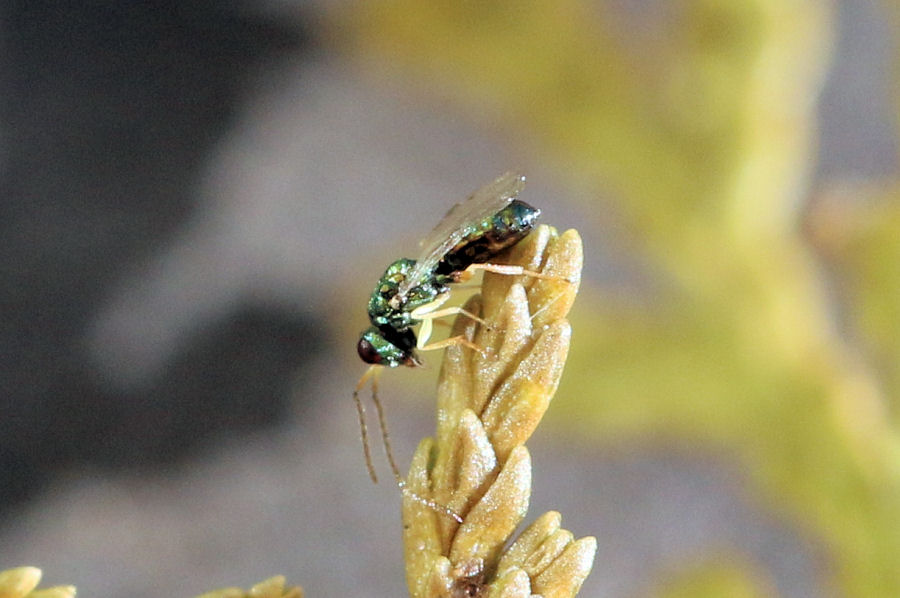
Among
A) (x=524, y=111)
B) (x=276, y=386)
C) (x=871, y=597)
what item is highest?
(x=524, y=111)

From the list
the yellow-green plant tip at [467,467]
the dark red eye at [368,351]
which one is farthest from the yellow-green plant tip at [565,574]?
the dark red eye at [368,351]

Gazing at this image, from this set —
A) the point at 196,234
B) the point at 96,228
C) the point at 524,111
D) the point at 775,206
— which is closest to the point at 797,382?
the point at 775,206

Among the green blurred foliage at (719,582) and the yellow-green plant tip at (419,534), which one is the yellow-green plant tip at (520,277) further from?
the green blurred foliage at (719,582)

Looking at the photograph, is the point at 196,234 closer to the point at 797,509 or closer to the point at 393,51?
the point at 393,51

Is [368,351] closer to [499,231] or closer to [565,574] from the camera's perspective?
[499,231]

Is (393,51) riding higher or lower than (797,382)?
higher

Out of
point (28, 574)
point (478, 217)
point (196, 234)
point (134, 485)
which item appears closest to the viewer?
point (28, 574)
